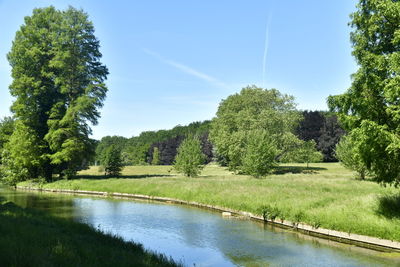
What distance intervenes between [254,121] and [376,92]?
51.0m

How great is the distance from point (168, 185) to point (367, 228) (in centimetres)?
2704

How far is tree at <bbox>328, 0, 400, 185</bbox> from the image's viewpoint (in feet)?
53.4

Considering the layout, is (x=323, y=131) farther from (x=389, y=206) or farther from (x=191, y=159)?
(x=389, y=206)

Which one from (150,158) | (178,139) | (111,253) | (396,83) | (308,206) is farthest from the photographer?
(150,158)

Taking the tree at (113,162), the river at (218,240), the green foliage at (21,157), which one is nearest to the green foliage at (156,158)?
the tree at (113,162)

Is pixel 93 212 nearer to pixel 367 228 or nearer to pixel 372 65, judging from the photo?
pixel 367 228

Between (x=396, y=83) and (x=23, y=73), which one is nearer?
(x=396, y=83)

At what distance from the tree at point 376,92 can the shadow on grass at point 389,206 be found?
182cm

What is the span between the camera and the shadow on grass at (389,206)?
→ 1896 centimetres

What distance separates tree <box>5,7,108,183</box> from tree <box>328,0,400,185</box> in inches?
1574

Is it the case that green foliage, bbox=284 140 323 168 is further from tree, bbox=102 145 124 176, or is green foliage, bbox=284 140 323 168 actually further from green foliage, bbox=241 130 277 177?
tree, bbox=102 145 124 176

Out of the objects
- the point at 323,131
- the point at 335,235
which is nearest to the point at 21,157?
the point at 335,235

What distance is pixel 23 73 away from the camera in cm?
5375

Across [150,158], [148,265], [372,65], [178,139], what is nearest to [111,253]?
[148,265]
